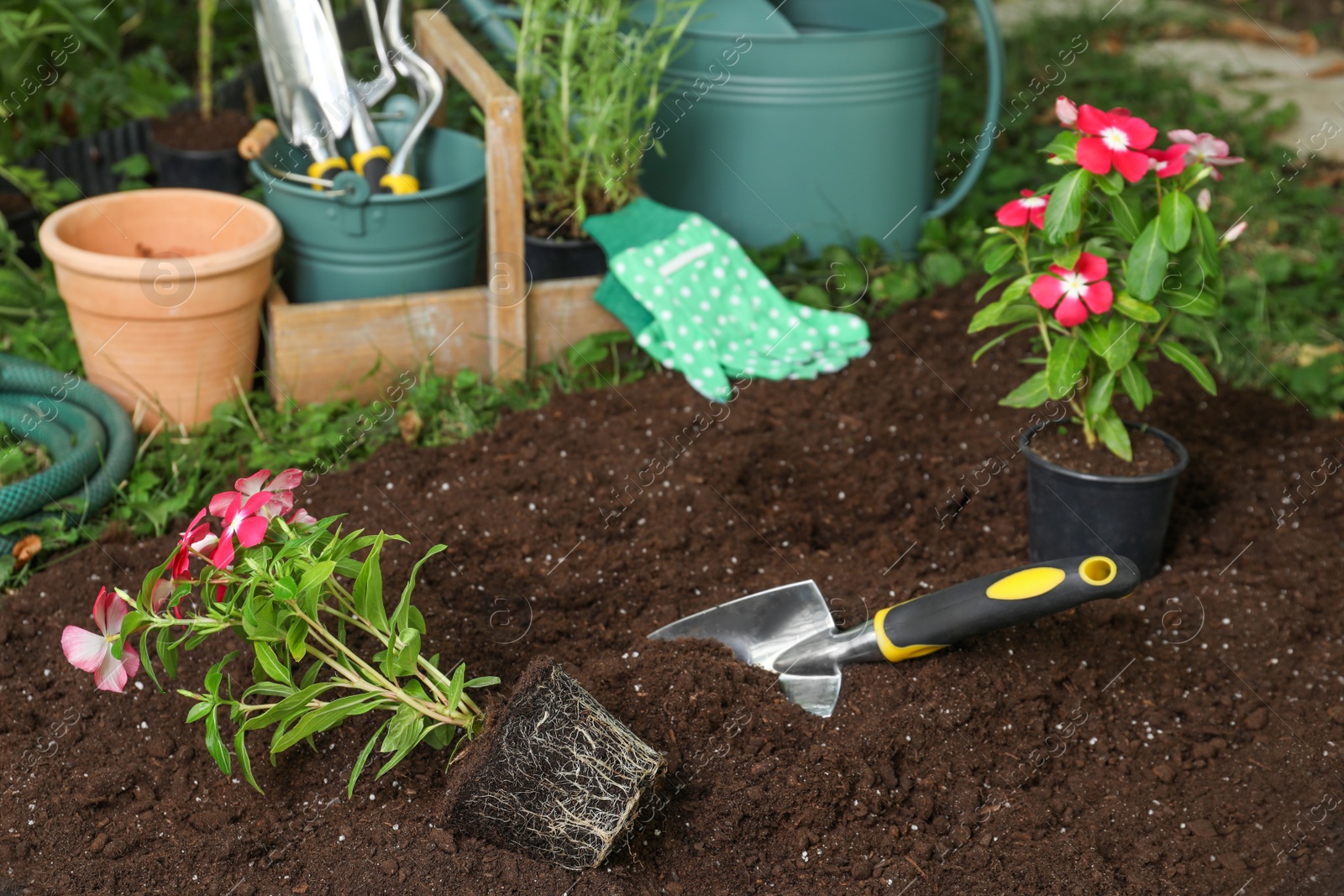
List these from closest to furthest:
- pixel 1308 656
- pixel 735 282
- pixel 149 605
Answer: pixel 149 605 < pixel 1308 656 < pixel 735 282

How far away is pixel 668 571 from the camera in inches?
70.2

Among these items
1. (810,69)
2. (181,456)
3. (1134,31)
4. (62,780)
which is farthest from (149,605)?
(1134,31)

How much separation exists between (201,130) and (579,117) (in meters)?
1.03

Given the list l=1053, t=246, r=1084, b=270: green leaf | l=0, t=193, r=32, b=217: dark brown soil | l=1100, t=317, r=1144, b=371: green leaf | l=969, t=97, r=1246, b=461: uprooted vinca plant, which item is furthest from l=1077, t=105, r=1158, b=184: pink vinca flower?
l=0, t=193, r=32, b=217: dark brown soil

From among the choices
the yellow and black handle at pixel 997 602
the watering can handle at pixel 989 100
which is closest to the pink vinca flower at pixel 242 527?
the yellow and black handle at pixel 997 602

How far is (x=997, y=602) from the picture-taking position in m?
1.41

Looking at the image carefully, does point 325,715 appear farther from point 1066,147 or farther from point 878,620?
point 1066,147

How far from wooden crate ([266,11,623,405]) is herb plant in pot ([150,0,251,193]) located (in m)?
0.60

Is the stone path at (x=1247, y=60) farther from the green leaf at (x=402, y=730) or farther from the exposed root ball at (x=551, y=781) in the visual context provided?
the green leaf at (x=402, y=730)

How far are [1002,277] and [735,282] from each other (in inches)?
34.1

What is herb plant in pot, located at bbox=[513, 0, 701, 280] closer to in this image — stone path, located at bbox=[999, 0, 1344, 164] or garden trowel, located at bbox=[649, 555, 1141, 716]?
garden trowel, located at bbox=[649, 555, 1141, 716]

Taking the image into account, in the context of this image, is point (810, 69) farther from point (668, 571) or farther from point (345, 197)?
point (668, 571)

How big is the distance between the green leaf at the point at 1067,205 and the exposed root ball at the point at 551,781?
0.95m

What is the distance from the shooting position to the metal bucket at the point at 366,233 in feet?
7.20
